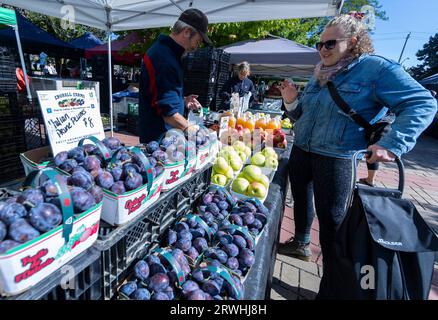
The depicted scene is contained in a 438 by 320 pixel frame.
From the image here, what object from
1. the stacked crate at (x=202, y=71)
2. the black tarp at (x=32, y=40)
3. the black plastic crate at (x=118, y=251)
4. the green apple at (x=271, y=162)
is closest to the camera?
the black plastic crate at (x=118, y=251)

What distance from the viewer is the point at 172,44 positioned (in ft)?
5.90

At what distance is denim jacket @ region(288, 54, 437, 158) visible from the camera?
1342mm

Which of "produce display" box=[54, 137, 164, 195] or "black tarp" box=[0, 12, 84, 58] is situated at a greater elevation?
"black tarp" box=[0, 12, 84, 58]

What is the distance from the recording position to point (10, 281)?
57cm

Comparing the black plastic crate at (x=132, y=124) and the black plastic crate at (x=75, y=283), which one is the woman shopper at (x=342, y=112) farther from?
the black plastic crate at (x=132, y=124)

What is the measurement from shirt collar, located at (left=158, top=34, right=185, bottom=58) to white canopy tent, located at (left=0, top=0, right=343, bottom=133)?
2070 mm

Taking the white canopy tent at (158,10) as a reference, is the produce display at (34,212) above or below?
below

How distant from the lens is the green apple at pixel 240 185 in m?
1.73

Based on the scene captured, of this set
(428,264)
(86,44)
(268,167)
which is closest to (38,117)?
(268,167)

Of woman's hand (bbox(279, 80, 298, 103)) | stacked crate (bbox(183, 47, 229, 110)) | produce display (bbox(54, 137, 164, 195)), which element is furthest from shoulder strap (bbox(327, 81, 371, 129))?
stacked crate (bbox(183, 47, 229, 110))

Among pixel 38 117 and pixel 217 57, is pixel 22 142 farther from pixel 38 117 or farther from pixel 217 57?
pixel 217 57

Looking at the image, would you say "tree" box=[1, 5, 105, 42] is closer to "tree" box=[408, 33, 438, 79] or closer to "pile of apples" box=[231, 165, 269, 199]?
"pile of apples" box=[231, 165, 269, 199]

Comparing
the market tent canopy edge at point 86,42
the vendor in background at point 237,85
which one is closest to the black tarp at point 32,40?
the market tent canopy edge at point 86,42

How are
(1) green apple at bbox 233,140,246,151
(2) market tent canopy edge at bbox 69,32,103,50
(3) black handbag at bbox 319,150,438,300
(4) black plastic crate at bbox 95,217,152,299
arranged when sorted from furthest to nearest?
Result: (2) market tent canopy edge at bbox 69,32,103,50, (1) green apple at bbox 233,140,246,151, (3) black handbag at bbox 319,150,438,300, (4) black plastic crate at bbox 95,217,152,299
